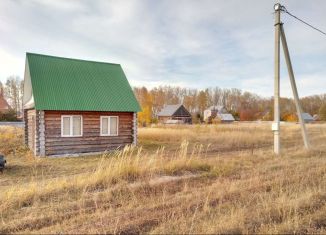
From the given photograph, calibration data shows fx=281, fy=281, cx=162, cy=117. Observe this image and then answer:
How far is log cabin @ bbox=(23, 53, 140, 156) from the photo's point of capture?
47.6 ft

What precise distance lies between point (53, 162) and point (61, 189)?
6.79 metres

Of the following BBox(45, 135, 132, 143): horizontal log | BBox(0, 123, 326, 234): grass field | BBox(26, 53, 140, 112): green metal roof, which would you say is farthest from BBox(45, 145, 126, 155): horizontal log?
BBox(0, 123, 326, 234): grass field

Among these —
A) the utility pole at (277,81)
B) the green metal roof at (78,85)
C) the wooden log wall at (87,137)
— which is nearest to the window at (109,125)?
the wooden log wall at (87,137)

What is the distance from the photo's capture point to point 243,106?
105438mm

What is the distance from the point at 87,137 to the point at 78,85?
3.14m

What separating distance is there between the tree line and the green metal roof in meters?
57.7

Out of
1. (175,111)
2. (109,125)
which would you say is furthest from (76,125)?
(175,111)

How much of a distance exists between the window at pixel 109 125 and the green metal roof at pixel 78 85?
0.74 m

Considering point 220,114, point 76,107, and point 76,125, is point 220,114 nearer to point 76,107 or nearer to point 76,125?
point 76,125

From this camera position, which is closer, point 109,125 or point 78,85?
point 78,85

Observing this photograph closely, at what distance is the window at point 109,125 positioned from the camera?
53.5 ft

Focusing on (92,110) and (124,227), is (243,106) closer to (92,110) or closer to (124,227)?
(92,110)

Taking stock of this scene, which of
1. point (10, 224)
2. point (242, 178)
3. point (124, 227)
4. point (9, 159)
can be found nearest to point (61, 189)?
point (10, 224)

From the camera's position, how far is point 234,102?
117 m
